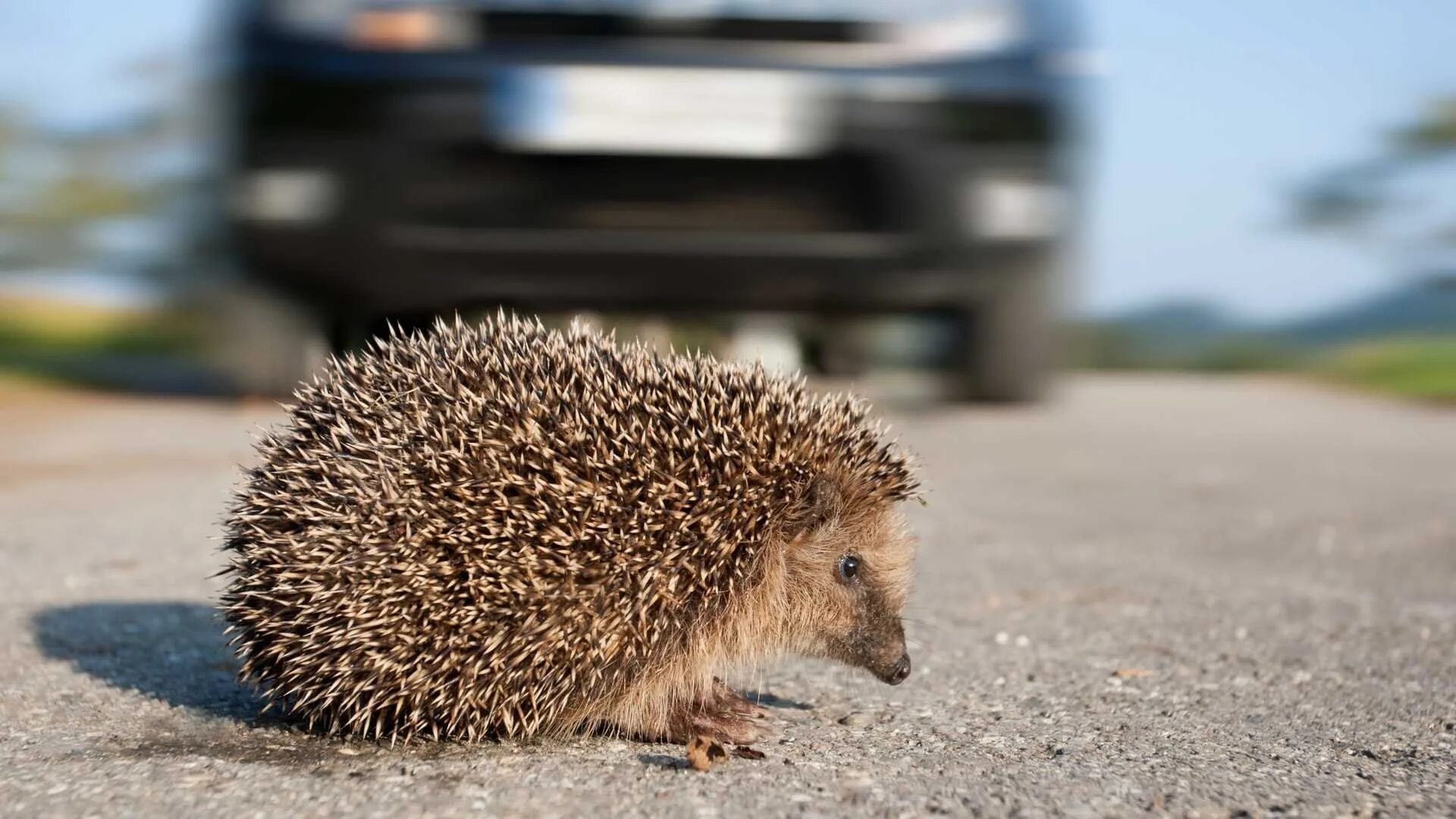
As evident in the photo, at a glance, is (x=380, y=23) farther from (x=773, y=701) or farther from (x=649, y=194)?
(x=773, y=701)

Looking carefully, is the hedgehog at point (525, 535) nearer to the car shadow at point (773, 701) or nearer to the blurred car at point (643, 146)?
the car shadow at point (773, 701)

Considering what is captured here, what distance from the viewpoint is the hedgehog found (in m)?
3.47

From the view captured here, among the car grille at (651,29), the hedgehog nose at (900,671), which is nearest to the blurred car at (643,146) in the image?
the car grille at (651,29)

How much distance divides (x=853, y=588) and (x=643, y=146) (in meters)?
4.70

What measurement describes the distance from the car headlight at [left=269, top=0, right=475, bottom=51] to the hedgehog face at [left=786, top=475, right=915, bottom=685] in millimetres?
5071

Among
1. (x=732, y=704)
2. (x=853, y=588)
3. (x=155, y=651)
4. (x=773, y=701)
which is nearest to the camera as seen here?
(x=732, y=704)

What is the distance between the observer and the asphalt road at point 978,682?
321cm

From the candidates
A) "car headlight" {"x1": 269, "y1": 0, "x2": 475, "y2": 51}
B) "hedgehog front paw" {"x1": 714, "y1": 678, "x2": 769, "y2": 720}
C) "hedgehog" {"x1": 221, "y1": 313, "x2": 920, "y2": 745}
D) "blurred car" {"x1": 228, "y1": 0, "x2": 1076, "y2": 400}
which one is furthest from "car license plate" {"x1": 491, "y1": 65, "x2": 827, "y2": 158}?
"hedgehog front paw" {"x1": 714, "y1": 678, "x2": 769, "y2": 720}

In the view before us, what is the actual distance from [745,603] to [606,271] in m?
5.15

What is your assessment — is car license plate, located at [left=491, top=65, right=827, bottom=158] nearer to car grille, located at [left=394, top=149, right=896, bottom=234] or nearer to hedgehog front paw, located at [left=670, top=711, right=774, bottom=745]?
car grille, located at [left=394, top=149, right=896, bottom=234]

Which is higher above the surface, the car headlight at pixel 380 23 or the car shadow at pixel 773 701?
the car headlight at pixel 380 23

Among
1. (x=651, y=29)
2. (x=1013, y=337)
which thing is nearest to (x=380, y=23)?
(x=651, y=29)

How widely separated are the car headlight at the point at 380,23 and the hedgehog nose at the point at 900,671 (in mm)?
5315

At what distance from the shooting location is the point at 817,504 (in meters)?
3.98
